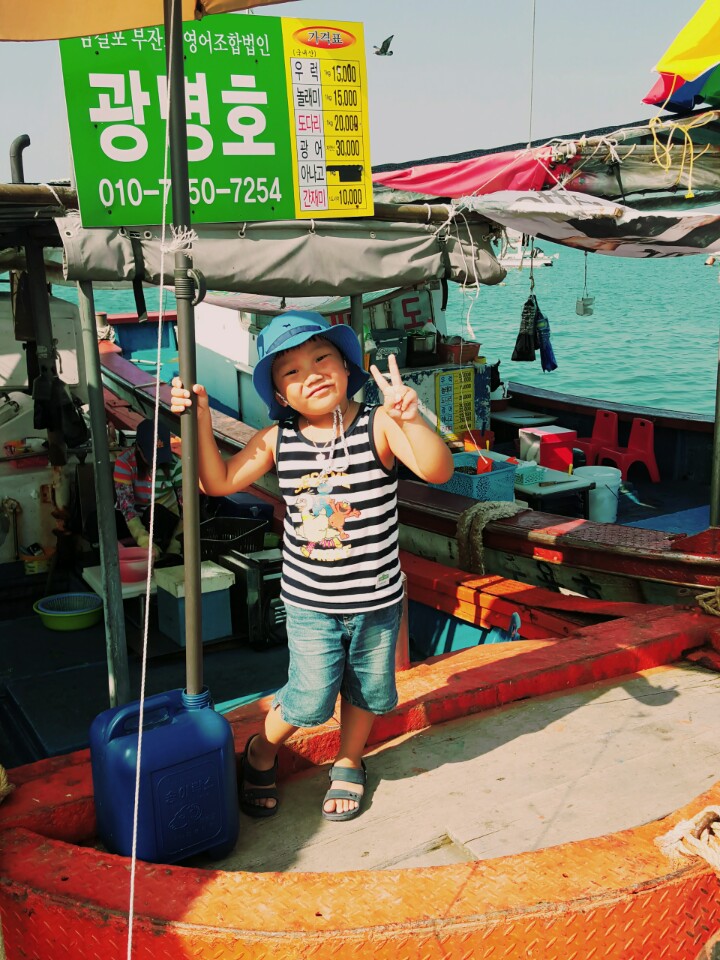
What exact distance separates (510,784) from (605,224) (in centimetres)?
377

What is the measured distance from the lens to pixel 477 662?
4.56m

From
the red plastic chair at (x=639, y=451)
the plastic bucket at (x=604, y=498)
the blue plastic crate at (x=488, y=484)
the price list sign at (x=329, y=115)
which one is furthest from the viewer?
the red plastic chair at (x=639, y=451)

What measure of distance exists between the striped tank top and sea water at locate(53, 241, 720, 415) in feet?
9.24

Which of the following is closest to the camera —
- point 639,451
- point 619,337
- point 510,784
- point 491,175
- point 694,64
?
point 510,784

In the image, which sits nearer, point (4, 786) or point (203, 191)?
point (4, 786)

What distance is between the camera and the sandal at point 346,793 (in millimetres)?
3326

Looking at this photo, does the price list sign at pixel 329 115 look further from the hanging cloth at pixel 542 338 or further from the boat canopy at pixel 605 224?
the hanging cloth at pixel 542 338

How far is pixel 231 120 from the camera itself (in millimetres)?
4148

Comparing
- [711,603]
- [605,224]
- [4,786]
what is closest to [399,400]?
[4,786]

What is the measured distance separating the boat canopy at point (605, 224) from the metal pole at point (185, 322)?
307 centimetres

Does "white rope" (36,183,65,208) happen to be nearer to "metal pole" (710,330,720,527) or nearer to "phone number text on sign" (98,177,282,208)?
"phone number text on sign" (98,177,282,208)

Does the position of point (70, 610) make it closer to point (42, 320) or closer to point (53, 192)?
point (42, 320)

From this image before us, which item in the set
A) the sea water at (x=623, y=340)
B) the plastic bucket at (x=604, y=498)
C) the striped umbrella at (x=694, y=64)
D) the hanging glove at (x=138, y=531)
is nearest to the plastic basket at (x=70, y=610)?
the hanging glove at (x=138, y=531)

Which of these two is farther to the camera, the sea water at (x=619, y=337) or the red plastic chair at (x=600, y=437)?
the sea water at (x=619, y=337)
